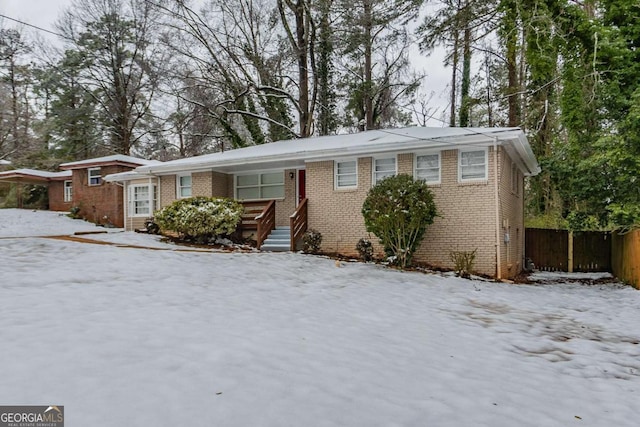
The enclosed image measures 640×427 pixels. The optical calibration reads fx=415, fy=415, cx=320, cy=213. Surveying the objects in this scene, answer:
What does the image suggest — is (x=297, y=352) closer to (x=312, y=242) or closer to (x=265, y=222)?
(x=312, y=242)

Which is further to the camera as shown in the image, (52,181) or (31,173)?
(52,181)

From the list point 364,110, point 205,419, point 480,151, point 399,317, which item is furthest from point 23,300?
point 364,110

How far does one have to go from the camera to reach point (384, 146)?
1225 cm

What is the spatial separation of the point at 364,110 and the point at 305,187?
11.2 meters

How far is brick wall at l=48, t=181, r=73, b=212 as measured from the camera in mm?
27000

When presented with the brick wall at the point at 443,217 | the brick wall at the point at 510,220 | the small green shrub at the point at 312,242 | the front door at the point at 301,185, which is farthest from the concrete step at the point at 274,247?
the brick wall at the point at 510,220

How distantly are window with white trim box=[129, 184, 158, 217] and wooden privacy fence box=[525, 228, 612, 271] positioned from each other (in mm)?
15879

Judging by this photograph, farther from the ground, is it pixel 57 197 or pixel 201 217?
pixel 57 197

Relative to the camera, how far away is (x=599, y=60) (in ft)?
41.1

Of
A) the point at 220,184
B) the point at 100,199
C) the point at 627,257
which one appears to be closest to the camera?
the point at 627,257

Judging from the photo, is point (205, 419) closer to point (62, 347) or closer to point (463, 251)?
point (62, 347)

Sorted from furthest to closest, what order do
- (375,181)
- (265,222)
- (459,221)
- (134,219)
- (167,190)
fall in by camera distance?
(134,219) < (167,190) < (265,222) < (375,181) < (459,221)

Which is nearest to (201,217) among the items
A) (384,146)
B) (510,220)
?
(384,146)

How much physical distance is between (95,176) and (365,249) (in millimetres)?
17922
